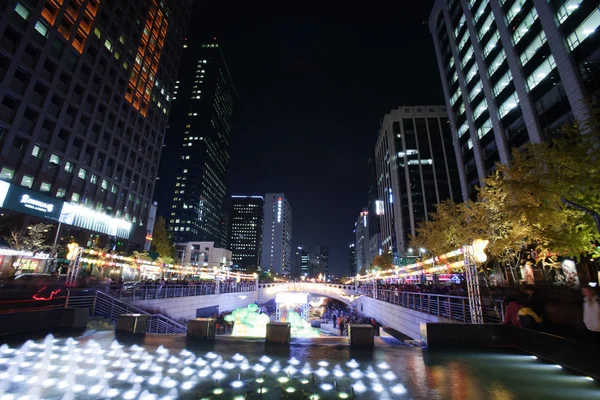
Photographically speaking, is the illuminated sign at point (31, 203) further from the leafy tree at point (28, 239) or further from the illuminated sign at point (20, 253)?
the illuminated sign at point (20, 253)

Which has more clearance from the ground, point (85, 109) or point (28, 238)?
point (85, 109)

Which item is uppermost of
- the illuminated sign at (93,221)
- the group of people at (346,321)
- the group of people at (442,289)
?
the illuminated sign at (93,221)

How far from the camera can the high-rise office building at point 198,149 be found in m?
126

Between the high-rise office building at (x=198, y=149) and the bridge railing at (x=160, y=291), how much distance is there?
95242 millimetres

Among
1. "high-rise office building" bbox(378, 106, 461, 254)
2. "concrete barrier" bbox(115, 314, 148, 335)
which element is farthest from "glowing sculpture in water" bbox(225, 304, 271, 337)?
"high-rise office building" bbox(378, 106, 461, 254)

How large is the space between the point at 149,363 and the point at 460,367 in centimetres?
809

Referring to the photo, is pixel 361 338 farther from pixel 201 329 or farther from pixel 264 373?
pixel 201 329

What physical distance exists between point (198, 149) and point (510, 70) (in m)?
128

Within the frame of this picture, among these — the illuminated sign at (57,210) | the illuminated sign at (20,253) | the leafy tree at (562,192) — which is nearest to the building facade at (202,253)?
the illuminated sign at (57,210)

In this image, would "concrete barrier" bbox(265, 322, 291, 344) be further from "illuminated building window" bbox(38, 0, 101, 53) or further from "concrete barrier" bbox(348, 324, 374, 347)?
"illuminated building window" bbox(38, 0, 101, 53)

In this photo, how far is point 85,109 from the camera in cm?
3947

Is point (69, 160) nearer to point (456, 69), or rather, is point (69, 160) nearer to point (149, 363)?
point (149, 363)

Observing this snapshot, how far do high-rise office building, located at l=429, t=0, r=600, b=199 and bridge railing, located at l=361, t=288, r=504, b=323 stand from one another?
580 inches

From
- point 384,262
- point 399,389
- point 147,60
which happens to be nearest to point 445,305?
point 399,389
